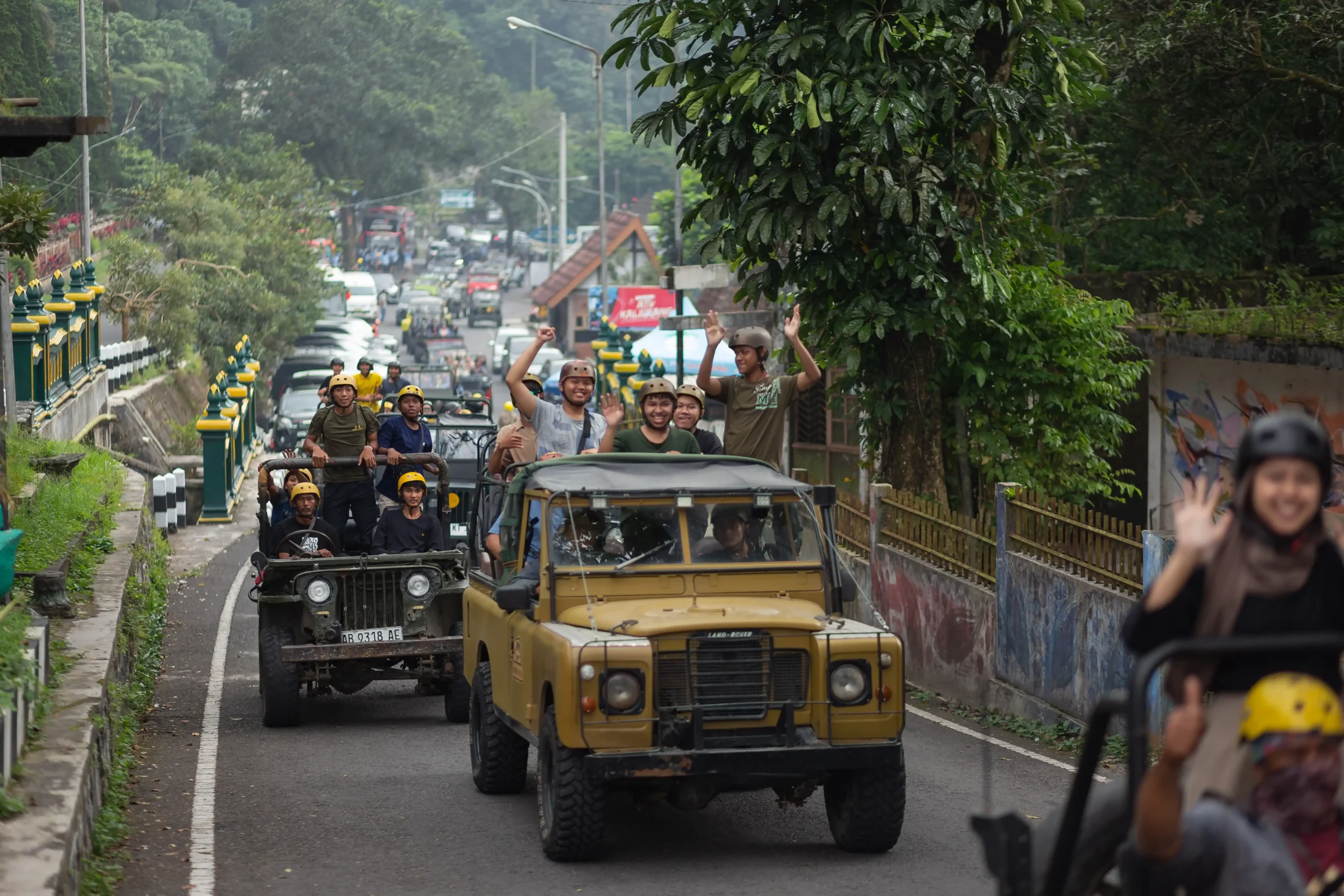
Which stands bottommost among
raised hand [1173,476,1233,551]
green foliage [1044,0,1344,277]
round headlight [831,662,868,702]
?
round headlight [831,662,868,702]

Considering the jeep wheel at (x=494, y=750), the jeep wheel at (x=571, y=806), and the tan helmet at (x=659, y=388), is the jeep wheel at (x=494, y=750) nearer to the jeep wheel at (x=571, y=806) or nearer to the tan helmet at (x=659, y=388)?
the jeep wheel at (x=571, y=806)

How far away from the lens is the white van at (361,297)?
8162cm

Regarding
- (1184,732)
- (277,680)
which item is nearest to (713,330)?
(277,680)

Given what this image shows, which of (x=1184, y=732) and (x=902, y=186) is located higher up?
(x=902, y=186)

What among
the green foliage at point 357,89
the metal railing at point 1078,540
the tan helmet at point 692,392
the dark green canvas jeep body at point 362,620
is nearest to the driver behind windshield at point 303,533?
the dark green canvas jeep body at point 362,620

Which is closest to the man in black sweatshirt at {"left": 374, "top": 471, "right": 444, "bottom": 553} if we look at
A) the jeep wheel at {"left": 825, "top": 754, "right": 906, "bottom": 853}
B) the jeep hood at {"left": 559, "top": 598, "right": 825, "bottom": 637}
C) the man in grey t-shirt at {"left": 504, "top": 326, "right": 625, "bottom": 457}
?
the man in grey t-shirt at {"left": 504, "top": 326, "right": 625, "bottom": 457}

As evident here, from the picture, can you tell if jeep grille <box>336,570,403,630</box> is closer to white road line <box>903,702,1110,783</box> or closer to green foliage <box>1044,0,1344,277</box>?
white road line <box>903,702,1110,783</box>

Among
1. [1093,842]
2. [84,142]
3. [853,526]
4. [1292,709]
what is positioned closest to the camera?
[1292,709]

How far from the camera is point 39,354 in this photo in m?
23.2

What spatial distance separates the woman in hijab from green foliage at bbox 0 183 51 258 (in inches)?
448

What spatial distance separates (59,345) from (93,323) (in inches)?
217

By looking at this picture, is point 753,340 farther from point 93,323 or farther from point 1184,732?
point 93,323

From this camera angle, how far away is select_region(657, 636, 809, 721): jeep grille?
8156mm

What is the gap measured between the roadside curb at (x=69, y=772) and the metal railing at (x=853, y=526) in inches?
256
